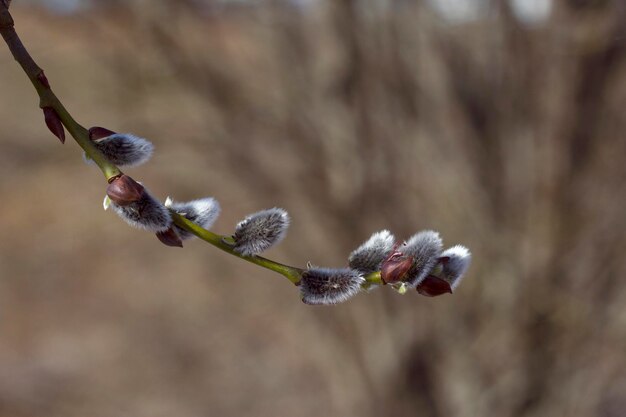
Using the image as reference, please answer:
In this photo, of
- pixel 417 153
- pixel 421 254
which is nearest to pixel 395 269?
pixel 421 254

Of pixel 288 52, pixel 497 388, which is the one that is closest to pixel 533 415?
pixel 497 388

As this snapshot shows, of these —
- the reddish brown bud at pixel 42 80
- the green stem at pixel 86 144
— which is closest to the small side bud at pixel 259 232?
the green stem at pixel 86 144

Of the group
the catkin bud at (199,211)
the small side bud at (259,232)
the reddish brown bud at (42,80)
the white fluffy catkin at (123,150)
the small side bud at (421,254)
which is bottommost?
the small side bud at (421,254)

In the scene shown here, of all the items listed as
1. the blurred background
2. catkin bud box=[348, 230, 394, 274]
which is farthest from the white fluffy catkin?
the blurred background

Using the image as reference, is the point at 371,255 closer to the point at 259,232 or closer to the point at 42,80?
the point at 259,232

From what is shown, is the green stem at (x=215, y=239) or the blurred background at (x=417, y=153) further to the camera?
the blurred background at (x=417, y=153)

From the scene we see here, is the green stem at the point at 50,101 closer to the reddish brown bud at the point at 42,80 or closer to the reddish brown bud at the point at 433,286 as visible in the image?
the reddish brown bud at the point at 42,80
